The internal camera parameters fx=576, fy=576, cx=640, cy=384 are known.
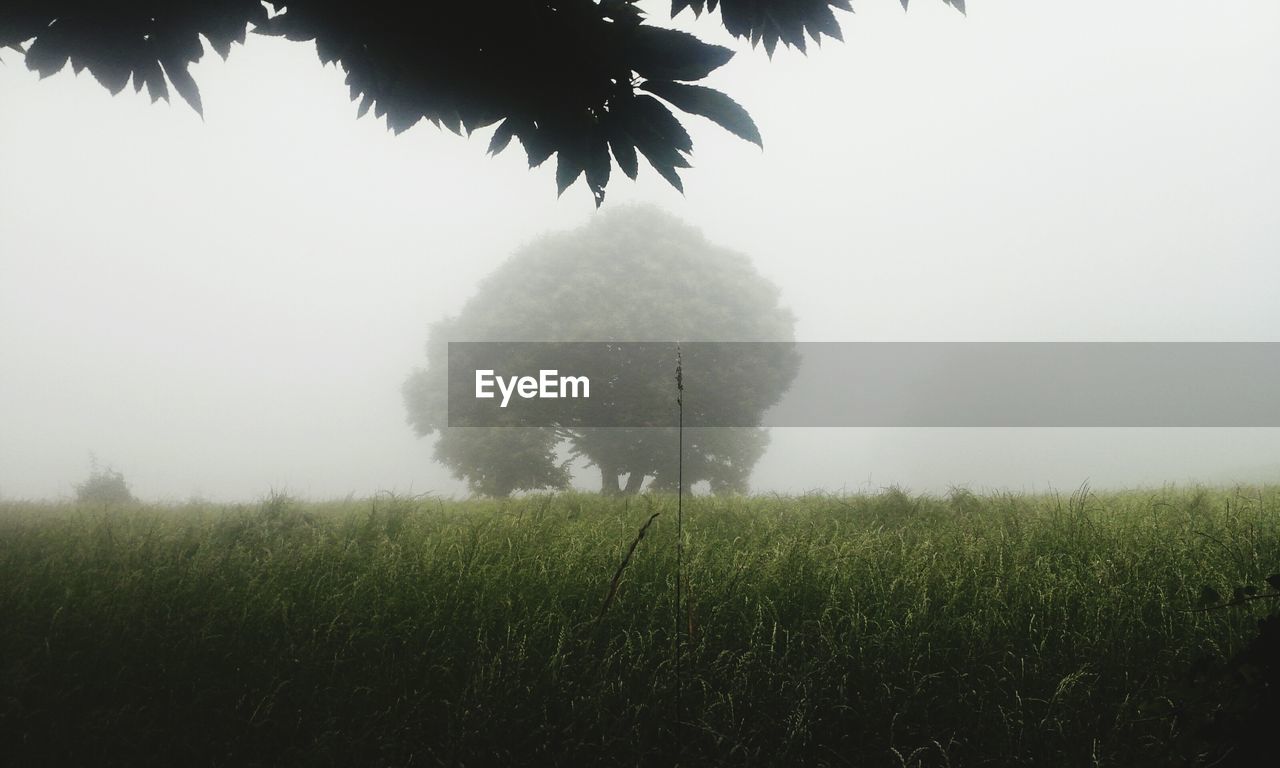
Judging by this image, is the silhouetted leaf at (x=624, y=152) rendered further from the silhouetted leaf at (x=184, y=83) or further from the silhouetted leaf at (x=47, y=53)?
the silhouetted leaf at (x=47, y=53)

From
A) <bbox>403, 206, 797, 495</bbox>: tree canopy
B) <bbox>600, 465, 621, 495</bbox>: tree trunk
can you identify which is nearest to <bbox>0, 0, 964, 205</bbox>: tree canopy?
<bbox>403, 206, 797, 495</bbox>: tree canopy

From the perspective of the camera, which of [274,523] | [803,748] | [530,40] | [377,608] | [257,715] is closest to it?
[530,40]

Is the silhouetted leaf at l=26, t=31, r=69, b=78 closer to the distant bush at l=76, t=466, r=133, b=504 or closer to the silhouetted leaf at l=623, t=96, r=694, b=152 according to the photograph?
the silhouetted leaf at l=623, t=96, r=694, b=152

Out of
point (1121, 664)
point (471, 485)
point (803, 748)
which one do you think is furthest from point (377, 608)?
point (471, 485)

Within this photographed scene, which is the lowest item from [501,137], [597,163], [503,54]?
[597,163]

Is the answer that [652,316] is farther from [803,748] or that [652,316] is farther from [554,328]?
[803,748]

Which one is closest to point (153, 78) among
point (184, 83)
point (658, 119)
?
point (184, 83)

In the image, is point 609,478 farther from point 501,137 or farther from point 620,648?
point 501,137

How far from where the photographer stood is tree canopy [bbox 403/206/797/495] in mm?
17328

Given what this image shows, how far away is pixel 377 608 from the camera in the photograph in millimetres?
3807

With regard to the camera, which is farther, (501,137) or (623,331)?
(623,331)

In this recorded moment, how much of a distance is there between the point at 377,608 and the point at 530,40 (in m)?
3.61

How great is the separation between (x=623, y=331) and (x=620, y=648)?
14201 mm

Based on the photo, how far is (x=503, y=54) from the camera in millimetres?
1520
